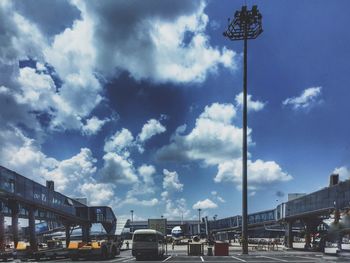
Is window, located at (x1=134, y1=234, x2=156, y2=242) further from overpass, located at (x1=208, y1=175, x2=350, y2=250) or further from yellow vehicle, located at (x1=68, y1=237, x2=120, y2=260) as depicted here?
overpass, located at (x1=208, y1=175, x2=350, y2=250)

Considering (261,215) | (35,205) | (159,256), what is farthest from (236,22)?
(261,215)

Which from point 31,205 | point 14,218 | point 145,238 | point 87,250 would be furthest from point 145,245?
point 31,205

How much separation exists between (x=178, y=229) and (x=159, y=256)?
3371 inches

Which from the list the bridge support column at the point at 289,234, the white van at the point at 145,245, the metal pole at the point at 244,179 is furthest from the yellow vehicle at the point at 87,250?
the bridge support column at the point at 289,234

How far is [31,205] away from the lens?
5834 cm

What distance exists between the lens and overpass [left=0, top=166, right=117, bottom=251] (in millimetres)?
46125

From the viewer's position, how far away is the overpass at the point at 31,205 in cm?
4612

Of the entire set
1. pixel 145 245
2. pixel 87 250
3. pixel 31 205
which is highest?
pixel 31 205

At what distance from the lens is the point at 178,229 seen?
433ft

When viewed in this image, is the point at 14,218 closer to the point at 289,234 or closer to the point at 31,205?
the point at 31,205

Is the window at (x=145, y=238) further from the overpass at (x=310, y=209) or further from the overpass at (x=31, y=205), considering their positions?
the overpass at (x=310, y=209)

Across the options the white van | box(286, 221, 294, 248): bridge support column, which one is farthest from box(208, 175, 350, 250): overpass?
the white van

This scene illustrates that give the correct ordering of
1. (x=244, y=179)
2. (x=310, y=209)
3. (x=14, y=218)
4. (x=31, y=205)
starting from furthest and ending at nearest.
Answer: (x=310, y=209)
(x=31, y=205)
(x=244, y=179)
(x=14, y=218)

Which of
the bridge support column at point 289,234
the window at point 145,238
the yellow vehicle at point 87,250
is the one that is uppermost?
the window at point 145,238
